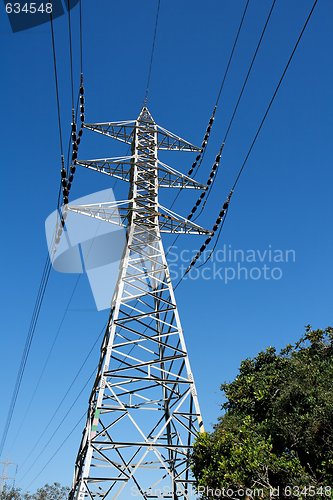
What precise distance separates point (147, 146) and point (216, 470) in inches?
576

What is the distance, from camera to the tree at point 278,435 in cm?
1180

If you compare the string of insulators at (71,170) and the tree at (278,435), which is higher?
the string of insulators at (71,170)

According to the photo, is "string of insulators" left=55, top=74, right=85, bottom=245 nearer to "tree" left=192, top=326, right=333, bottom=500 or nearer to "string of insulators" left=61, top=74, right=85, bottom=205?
"string of insulators" left=61, top=74, right=85, bottom=205

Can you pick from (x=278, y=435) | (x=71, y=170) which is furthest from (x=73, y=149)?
(x=278, y=435)

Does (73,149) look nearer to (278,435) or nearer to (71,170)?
(71,170)

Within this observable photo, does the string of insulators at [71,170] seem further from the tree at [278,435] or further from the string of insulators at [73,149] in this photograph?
the tree at [278,435]

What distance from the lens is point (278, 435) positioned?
14.1 meters

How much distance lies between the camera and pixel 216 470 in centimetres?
1202

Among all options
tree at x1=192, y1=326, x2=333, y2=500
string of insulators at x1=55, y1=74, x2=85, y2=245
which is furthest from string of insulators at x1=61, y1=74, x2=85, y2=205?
tree at x1=192, y1=326, x2=333, y2=500

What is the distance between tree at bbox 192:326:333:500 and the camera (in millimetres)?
11797

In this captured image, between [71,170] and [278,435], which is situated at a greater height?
[71,170]

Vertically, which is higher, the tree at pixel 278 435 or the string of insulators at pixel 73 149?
the string of insulators at pixel 73 149

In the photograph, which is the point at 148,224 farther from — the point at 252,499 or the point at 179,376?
the point at 252,499

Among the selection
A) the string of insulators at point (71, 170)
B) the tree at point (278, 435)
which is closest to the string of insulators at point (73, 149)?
the string of insulators at point (71, 170)
